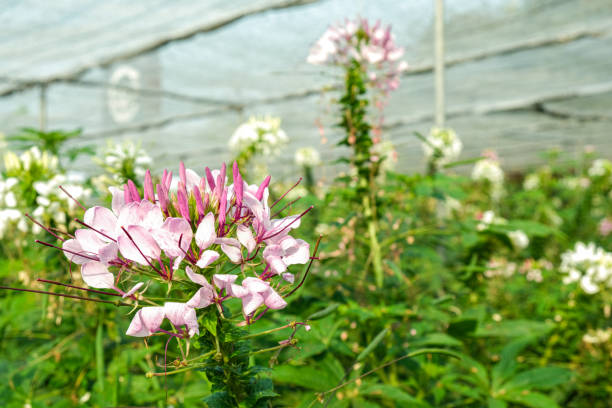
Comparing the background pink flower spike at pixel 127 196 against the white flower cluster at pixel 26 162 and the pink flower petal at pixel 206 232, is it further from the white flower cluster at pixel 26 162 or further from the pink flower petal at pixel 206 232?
the white flower cluster at pixel 26 162

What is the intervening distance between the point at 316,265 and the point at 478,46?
4412 millimetres

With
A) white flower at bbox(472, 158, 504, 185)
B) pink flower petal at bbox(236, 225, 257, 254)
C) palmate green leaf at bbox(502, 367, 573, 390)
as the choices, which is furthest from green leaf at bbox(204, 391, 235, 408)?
white flower at bbox(472, 158, 504, 185)

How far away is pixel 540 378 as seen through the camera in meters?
1.17

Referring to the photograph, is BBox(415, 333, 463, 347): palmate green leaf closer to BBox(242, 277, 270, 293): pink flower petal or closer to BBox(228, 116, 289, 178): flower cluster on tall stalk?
BBox(242, 277, 270, 293): pink flower petal

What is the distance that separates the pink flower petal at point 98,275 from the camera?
21.3 inches

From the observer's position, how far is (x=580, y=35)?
437 centimetres

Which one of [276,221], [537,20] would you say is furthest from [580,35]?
[276,221]

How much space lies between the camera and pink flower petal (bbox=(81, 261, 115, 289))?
54 centimetres

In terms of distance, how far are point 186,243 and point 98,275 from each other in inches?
5.1

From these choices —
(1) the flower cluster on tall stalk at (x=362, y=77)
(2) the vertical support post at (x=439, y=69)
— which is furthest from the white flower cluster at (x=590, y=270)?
(2) the vertical support post at (x=439, y=69)

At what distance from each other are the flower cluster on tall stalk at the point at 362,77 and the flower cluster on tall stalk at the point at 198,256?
0.75m

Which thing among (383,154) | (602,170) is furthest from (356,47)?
(602,170)

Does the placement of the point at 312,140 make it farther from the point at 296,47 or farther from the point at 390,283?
the point at 390,283

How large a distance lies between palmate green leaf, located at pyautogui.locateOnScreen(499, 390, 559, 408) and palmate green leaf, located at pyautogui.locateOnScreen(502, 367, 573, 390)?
18mm
